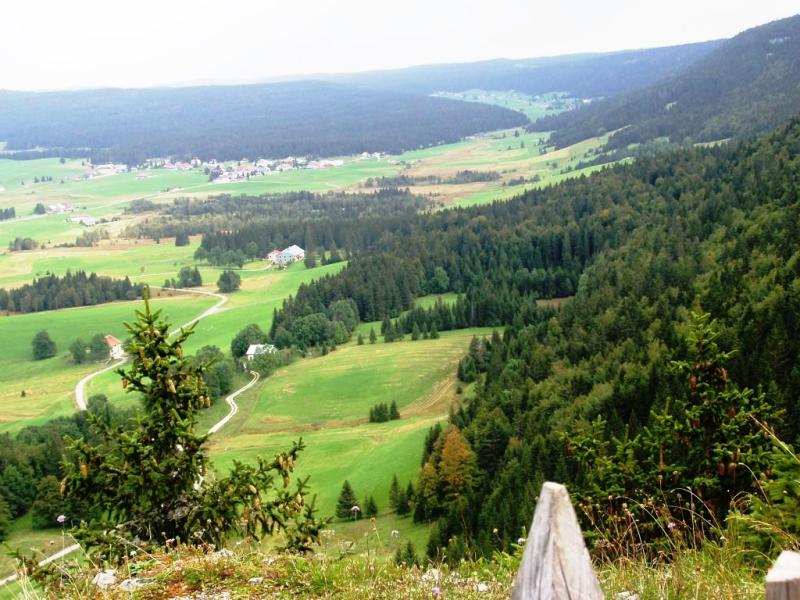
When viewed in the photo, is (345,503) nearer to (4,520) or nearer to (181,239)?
(4,520)

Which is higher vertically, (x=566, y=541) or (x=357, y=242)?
(x=566, y=541)

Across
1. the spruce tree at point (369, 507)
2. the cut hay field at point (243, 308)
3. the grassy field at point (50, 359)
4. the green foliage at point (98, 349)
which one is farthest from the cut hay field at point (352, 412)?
the green foliage at point (98, 349)

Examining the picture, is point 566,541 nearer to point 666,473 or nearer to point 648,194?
point 666,473

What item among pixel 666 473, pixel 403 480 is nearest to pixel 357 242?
pixel 403 480

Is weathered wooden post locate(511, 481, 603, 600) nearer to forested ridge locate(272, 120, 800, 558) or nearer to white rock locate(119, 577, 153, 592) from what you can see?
forested ridge locate(272, 120, 800, 558)

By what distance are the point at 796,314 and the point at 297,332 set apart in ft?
226

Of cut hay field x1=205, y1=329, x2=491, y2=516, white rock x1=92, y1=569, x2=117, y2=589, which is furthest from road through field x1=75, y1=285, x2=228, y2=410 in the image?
white rock x1=92, y1=569, x2=117, y2=589

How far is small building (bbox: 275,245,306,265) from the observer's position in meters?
157

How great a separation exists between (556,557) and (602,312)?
70.0 m

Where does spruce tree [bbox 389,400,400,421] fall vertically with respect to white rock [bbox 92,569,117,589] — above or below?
below

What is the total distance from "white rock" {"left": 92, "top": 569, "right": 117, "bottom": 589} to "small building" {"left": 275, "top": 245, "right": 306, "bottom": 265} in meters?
151

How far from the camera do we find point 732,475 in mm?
11992

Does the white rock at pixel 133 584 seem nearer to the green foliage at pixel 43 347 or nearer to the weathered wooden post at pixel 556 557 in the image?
the weathered wooden post at pixel 556 557

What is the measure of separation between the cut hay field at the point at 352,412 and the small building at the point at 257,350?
4.55 m
